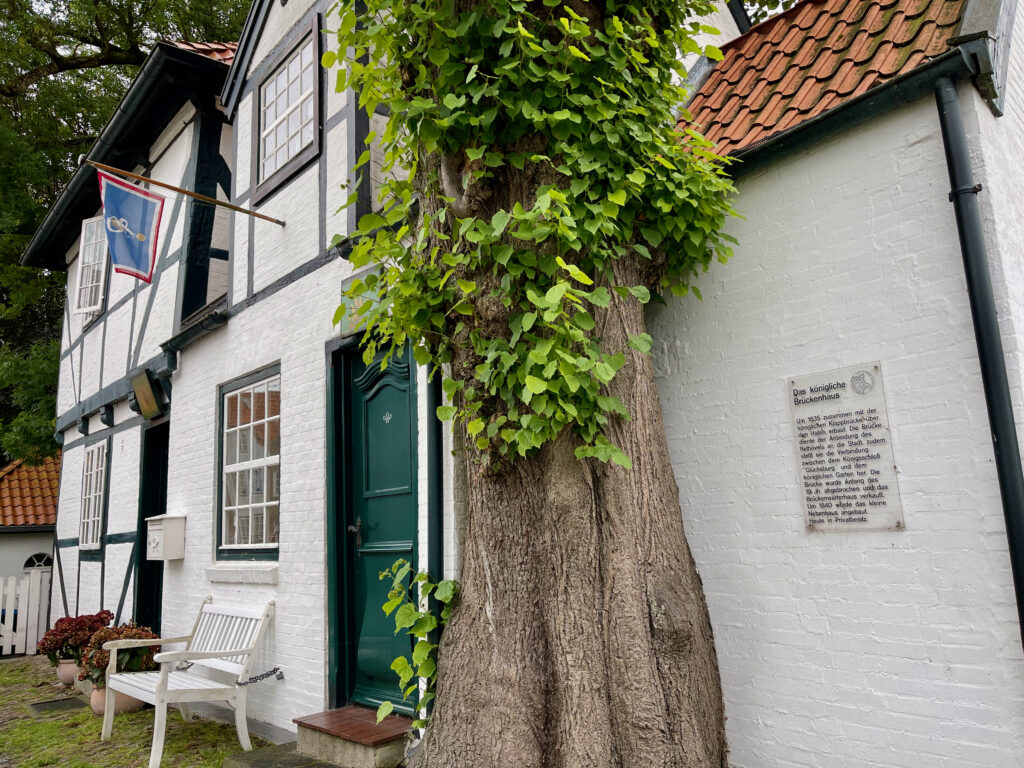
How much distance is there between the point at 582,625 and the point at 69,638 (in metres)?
7.16

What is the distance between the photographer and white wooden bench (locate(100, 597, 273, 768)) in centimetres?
488

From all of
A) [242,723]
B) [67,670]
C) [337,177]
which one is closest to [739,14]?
[337,177]

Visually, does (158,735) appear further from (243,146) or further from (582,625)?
(243,146)

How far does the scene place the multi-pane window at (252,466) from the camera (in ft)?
19.5

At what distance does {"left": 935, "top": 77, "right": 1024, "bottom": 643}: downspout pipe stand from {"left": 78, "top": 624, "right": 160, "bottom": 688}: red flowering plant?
6297 millimetres

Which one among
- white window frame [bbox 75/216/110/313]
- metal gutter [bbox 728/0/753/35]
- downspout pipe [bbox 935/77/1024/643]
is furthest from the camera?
white window frame [bbox 75/216/110/313]

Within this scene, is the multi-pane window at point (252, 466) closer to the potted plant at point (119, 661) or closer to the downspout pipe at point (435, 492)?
the potted plant at point (119, 661)

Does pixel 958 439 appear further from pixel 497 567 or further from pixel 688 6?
pixel 688 6

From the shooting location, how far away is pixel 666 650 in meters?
2.98

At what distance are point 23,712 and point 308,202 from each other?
5.41m

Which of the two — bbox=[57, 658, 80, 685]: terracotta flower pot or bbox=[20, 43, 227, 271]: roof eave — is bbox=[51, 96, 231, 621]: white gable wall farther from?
bbox=[57, 658, 80, 685]: terracotta flower pot

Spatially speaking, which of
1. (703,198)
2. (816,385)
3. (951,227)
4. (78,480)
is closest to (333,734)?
(816,385)

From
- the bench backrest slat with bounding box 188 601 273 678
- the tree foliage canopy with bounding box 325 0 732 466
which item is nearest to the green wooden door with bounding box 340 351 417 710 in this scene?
the bench backrest slat with bounding box 188 601 273 678

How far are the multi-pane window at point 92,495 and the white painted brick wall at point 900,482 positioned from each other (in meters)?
8.73
